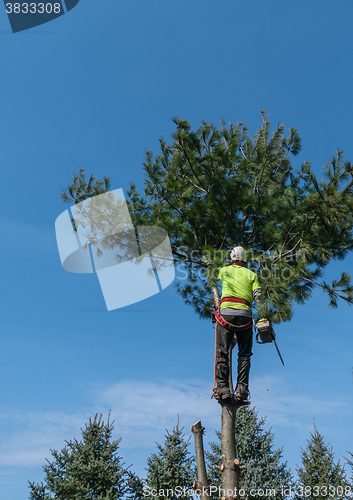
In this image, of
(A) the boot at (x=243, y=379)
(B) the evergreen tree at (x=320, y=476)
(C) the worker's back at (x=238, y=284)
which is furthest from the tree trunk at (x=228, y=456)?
(B) the evergreen tree at (x=320, y=476)

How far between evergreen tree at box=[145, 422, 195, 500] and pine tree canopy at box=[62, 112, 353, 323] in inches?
131

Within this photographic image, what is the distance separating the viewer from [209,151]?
8953 mm

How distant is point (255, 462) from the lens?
10570mm

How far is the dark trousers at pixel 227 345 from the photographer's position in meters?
6.63

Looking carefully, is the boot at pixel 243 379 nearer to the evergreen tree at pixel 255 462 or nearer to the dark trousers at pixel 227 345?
the dark trousers at pixel 227 345

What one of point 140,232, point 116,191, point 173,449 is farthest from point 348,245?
point 173,449

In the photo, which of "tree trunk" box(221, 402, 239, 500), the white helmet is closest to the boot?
"tree trunk" box(221, 402, 239, 500)

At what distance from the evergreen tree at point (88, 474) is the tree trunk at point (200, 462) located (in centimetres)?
190

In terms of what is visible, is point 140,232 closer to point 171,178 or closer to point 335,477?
point 171,178

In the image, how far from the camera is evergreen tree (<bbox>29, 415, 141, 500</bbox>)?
7.86 meters

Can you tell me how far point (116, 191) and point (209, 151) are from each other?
243 centimetres

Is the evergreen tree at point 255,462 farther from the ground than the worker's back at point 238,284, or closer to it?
closer to it

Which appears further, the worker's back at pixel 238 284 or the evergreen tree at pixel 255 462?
the evergreen tree at pixel 255 462

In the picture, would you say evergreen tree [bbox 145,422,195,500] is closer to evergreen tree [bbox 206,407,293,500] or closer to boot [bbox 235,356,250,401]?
evergreen tree [bbox 206,407,293,500]
